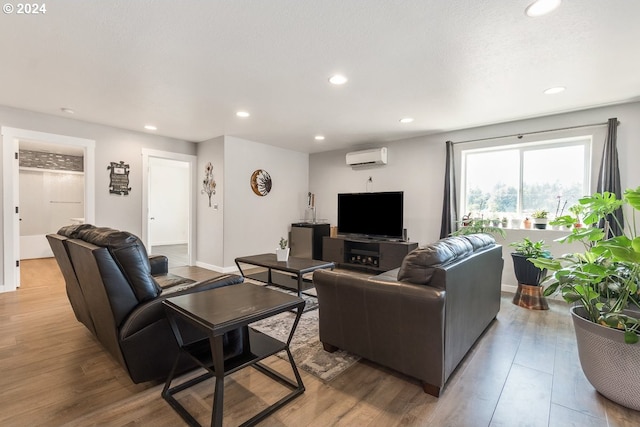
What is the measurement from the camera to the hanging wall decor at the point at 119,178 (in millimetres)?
4547

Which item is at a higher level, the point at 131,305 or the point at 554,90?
the point at 554,90

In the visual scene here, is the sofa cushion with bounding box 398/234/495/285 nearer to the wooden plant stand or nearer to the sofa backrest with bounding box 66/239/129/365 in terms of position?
the sofa backrest with bounding box 66/239/129/365

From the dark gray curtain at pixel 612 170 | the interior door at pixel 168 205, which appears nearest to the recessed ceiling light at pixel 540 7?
the dark gray curtain at pixel 612 170

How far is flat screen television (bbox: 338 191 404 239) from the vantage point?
489 cm

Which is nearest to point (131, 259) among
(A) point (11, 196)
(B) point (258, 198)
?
(A) point (11, 196)

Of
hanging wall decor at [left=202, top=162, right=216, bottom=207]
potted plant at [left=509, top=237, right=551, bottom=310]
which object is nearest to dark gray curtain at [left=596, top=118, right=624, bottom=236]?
potted plant at [left=509, top=237, right=551, bottom=310]

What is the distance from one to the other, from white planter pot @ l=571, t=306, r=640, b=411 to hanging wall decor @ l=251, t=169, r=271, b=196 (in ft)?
15.7

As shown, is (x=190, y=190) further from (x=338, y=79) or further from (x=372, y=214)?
(x=338, y=79)

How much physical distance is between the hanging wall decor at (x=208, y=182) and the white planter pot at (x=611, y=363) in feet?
16.5

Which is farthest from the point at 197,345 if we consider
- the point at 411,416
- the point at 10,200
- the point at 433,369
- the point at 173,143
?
the point at 173,143

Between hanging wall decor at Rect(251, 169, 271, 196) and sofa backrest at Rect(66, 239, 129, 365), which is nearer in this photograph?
sofa backrest at Rect(66, 239, 129, 365)

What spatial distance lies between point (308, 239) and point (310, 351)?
3.58m

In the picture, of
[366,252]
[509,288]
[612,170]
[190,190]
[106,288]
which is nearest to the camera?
[106,288]

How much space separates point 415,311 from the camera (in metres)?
1.74
